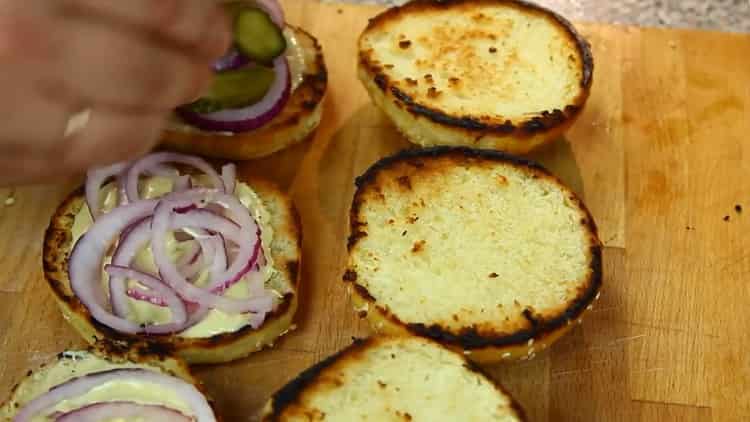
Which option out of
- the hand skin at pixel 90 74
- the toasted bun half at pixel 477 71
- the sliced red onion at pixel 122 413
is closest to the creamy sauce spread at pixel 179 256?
the sliced red onion at pixel 122 413

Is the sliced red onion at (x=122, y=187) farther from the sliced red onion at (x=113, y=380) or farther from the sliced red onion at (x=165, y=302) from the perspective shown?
the sliced red onion at (x=113, y=380)

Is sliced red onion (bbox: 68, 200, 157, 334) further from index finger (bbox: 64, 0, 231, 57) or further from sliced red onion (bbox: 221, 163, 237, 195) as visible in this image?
index finger (bbox: 64, 0, 231, 57)

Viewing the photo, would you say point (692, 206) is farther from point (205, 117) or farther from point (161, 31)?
point (161, 31)

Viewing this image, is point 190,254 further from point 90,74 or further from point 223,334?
point 90,74

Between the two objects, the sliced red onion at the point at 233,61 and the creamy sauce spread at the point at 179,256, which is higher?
the sliced red onion at the point at 233,61

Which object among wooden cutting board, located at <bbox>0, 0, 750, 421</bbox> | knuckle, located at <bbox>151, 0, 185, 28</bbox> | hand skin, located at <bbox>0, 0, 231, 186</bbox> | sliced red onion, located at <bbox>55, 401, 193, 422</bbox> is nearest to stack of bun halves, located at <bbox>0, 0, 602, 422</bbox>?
sliced red onion, located at <bbox>55, 401, 193, 422</bbox>

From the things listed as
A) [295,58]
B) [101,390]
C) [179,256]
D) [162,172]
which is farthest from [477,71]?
[101,390]
